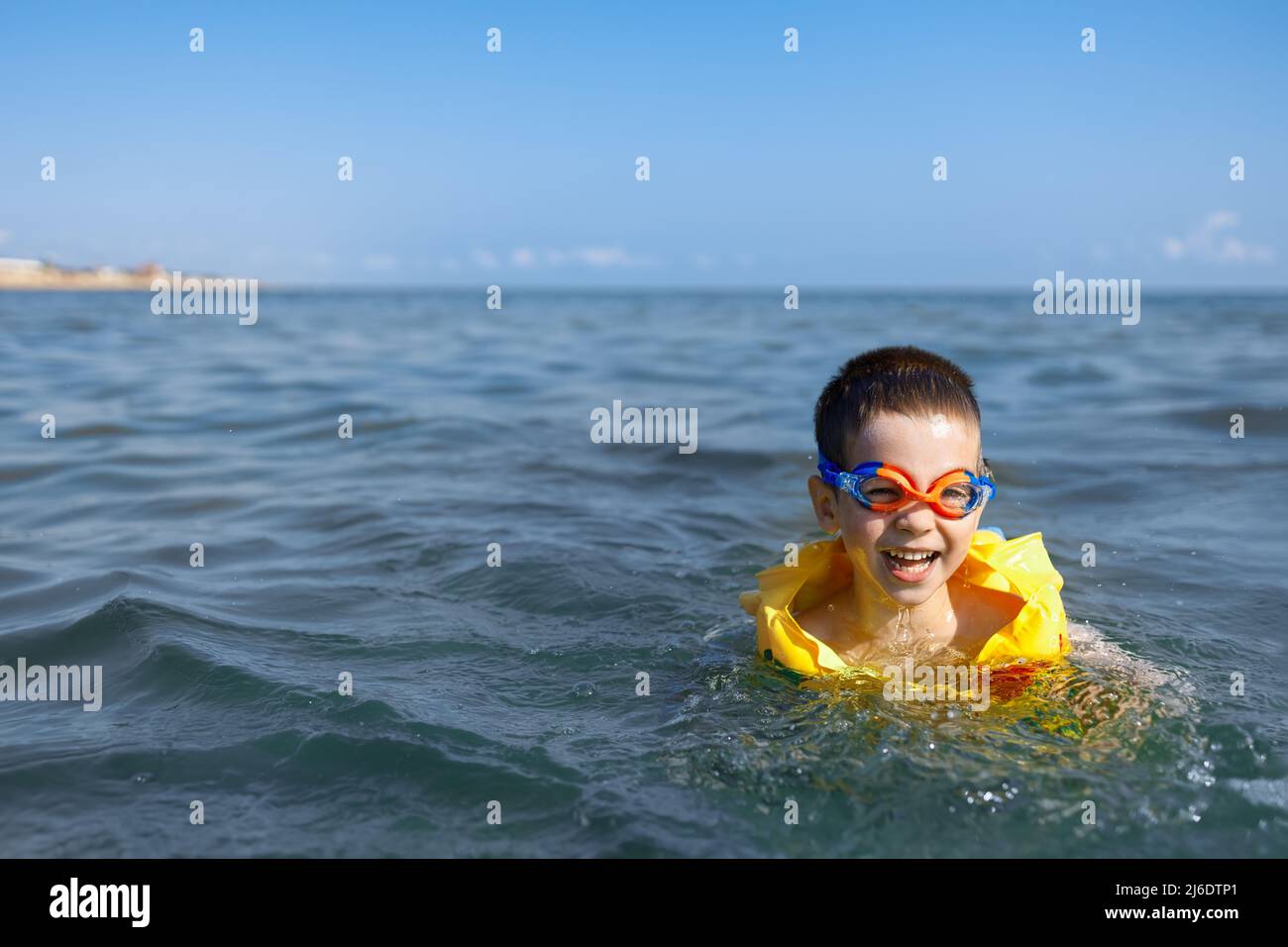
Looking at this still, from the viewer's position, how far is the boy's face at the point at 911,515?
12.9ft

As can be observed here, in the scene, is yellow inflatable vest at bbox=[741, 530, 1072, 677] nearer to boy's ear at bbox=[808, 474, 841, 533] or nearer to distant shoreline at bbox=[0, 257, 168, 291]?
boy's ear at bbox=[808, 474, 841, 533]

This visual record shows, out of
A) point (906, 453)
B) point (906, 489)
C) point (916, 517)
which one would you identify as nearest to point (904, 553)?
point (916, 517)

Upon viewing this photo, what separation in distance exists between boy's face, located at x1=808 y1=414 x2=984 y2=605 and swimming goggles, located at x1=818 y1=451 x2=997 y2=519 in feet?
0.08

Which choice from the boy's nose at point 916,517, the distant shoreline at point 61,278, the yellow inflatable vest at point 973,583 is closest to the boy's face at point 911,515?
the boy's nose at point 916,517

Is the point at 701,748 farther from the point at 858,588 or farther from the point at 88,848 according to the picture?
the point at 88,848

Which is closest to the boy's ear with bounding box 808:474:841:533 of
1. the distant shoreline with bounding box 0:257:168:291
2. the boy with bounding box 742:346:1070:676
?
the boy with bounding box 742:346:1070:676

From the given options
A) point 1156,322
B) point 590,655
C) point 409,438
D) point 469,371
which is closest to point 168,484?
point 409,438

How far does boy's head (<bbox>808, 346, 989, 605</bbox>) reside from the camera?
395 cm

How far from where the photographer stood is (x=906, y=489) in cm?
390

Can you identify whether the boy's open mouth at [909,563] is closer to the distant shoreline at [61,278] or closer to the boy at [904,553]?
the boy at [904,553]

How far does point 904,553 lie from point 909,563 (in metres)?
0.05

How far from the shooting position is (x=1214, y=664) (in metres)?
4.71

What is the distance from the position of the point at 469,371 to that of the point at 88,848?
45.2ft

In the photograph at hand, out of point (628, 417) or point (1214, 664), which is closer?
point (1214, 664)
